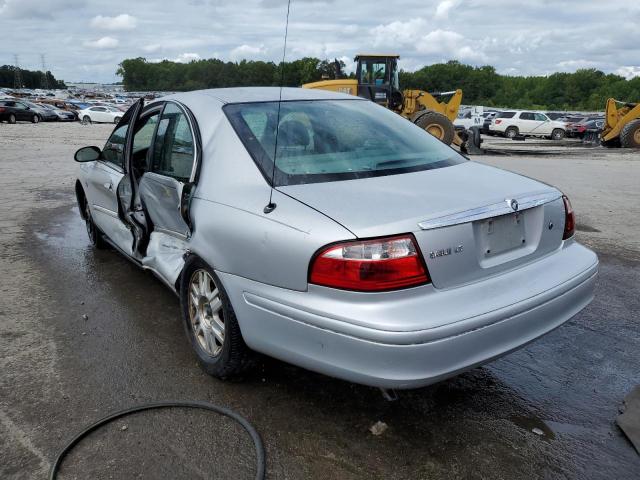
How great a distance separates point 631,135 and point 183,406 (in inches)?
950

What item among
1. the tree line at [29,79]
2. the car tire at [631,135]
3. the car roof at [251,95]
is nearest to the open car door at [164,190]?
the car roof at [251,95]

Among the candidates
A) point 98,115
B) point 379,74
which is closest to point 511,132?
point 379,74

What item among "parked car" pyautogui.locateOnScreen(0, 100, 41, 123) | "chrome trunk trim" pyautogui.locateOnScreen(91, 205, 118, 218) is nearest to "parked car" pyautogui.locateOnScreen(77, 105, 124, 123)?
"parked car" pyautogui.locateOnScreen(0, 100, 41, 123)

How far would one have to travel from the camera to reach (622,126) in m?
23.3

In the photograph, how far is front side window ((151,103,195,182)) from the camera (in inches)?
137

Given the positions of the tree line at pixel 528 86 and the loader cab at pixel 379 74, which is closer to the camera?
the loader cab at pixel 379 74

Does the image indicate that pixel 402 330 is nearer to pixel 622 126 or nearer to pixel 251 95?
pixel 251 95

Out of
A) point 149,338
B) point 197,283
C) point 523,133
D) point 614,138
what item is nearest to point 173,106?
point 197,283

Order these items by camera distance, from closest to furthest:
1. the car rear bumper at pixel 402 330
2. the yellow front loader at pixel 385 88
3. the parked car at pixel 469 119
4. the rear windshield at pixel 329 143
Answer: the car rear bumper at pixel 402 330 → the rear windshield at pixel 329 143 → the yellow front loader at pixel 385 88 → the parked car at pixel 469 119

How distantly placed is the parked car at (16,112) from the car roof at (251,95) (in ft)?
119

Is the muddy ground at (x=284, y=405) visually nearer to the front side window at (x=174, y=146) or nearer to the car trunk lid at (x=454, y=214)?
the car trunk lid at (x=454, y=214)

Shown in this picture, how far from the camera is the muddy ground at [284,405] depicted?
2531 millimetres

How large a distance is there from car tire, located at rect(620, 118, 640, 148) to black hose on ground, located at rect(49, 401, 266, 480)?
78.8 ft

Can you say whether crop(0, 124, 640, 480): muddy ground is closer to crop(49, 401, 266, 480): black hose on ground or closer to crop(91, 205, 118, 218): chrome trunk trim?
crop(49, 401, 266, 480): black hose on ground
